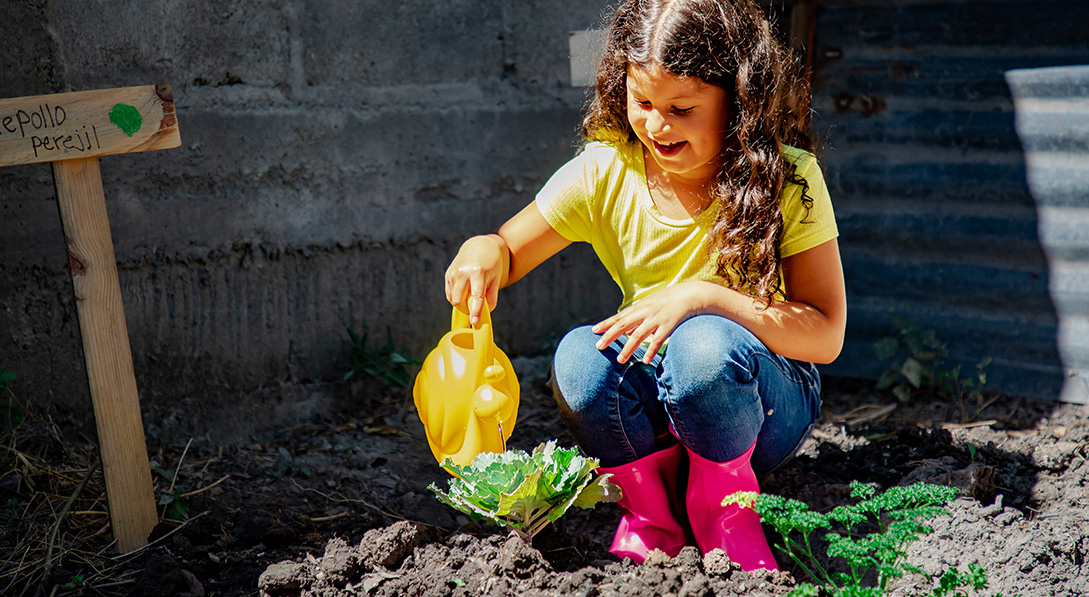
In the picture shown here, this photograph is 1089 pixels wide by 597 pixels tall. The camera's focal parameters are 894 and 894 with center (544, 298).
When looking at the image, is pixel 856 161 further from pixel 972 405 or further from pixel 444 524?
pixel 444 524

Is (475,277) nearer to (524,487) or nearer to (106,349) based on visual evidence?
(524,487)

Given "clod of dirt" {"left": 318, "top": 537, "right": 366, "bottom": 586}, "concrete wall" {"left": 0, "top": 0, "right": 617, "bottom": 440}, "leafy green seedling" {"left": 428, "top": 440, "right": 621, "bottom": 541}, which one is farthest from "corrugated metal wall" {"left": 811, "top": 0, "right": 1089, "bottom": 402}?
"clod of dirt" {"left": 318, "top": 537, "right": 366, "bottom": 586}

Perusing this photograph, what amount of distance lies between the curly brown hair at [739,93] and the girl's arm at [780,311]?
0.04 m

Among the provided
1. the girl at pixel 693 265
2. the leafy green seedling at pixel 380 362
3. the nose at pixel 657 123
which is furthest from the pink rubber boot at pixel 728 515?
the leafy green seedling at pixel 380 362

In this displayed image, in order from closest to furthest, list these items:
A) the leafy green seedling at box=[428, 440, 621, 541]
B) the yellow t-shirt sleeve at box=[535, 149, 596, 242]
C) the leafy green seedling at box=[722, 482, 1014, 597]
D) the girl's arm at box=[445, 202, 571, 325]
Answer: the leafy green seedling at box=[722, 482, 1014, 597] → the leafy green seedling at box=[428, 440, 621, 541] → the girl's arm at box=[445, 202, 571, 325] → the yellow t-shirt sleeve at box=[535, 149, 596, 242]

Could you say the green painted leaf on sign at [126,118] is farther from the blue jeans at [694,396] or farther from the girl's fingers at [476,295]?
the blue jeans at [694,396]

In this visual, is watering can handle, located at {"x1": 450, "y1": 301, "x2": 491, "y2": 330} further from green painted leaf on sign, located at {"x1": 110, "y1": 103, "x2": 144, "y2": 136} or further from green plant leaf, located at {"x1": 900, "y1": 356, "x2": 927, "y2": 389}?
green plant leaf, located at {"x1": 900, "y1": 356, "x2": 927, "y2": 389}

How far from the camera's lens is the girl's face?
1537 millimetres

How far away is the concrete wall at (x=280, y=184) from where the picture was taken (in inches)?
78.9

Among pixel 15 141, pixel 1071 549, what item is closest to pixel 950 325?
pixel 1071 549

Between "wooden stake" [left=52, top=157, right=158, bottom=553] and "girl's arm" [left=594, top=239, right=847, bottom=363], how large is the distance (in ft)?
2.96

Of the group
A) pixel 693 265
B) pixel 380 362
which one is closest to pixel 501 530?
pixel 693 265

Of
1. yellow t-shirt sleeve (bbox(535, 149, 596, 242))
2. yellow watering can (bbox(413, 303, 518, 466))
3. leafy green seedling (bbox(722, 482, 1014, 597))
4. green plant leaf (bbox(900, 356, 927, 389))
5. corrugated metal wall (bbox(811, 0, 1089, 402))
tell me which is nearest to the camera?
leafy green seedling (bbox(722, 482, 1014, 597))

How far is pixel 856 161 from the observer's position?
264 cm
